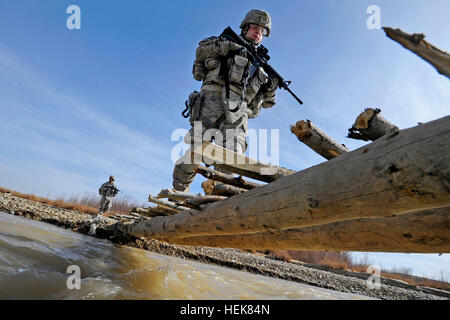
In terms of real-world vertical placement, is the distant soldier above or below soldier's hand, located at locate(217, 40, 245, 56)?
below

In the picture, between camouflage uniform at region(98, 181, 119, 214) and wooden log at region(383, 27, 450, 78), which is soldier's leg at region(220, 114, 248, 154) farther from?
camouflage uniform at region(98, 181, 119, 214)

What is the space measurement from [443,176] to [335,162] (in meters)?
0.48

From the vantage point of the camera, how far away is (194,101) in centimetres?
495

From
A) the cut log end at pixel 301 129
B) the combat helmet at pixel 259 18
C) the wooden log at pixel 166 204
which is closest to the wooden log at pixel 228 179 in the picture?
the cut log end at pixel 301 129

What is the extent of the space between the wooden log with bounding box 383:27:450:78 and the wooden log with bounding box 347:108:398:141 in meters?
0.54

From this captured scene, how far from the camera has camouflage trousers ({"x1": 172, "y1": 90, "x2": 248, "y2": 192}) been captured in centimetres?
462

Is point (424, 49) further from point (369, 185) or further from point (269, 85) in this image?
point (269, 85)

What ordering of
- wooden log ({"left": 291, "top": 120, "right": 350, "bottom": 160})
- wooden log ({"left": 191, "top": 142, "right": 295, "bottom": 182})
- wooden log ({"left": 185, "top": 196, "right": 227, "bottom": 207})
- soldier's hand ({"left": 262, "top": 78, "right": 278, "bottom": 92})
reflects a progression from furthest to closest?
soldier's hand ({"left": 262, "top": 78, "right": 278, "bottom": 92}) < wooden log ({"left": 185, "top": 196, "right": 227, "bottom": 207}) < wooden log ({"left": 191, "top": 142, "right": 295, "bottom": 182}) < wooden log ({"left": 291, "top": 120, "right": 350, "bottom": 160})

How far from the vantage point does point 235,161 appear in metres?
2.12

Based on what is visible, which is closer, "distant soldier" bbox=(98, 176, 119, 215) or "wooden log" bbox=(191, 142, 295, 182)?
"wooden log" bbox=(191, 142, 295, 182)

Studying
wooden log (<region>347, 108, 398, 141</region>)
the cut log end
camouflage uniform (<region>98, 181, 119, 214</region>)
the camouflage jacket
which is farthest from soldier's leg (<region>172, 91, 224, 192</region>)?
camouflage uniform (<region>98, 181, 119, 214</region>)

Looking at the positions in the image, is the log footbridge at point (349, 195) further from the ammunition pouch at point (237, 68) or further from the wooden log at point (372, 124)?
the ammunition pouch at point (237, 68)

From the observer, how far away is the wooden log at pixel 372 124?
4.69 feet
